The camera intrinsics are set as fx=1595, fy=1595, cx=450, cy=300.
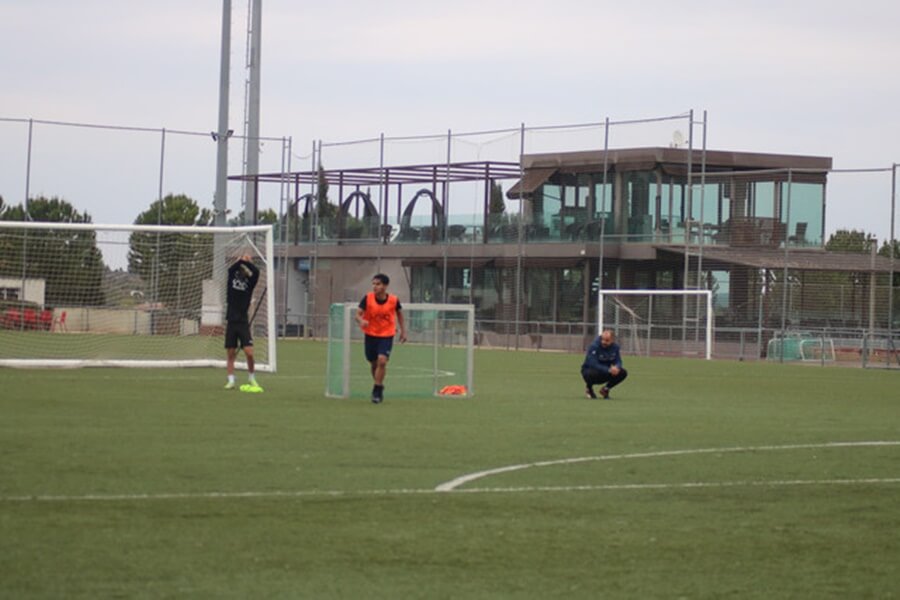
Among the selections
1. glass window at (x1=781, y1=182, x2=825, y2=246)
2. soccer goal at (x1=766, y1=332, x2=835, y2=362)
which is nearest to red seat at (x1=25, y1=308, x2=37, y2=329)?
soccer goal at (x1=766, y1=332, x2=835, y2=362)

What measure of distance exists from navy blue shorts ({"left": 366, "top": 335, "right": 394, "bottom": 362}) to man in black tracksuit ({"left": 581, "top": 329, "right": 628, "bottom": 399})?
3675 mm

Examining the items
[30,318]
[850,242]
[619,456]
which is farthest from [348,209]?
[619,456]

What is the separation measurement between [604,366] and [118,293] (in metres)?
15.2

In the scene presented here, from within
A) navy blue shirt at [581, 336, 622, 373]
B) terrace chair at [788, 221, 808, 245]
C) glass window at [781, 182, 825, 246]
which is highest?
glass window at [781, 182, 825, 246]

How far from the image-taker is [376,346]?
20.7 metres

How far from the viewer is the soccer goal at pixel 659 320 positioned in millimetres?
47938

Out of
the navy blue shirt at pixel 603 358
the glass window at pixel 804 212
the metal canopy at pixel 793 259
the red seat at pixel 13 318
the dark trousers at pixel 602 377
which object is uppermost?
the glass window at pixel 804 212

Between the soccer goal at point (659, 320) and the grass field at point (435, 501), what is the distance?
1099 inches

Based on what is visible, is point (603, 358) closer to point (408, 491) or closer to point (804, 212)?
point (408, 491)

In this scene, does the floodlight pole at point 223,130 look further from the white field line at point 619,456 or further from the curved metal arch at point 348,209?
the white field line at point 619,456

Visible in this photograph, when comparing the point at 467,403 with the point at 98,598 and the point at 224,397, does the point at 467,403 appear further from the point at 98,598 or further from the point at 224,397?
the point at 98,598

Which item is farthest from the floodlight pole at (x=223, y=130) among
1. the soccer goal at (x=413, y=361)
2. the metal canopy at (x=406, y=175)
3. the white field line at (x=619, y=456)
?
the white field line at (x=619, y=456)

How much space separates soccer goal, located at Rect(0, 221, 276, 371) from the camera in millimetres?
33812

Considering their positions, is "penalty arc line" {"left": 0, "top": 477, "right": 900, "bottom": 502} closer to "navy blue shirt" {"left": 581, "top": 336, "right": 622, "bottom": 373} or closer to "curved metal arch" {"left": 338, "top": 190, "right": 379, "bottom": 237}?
"navy blue shirt" {"left": 581, "top": 336, "right": 622, "bottom": 373}
